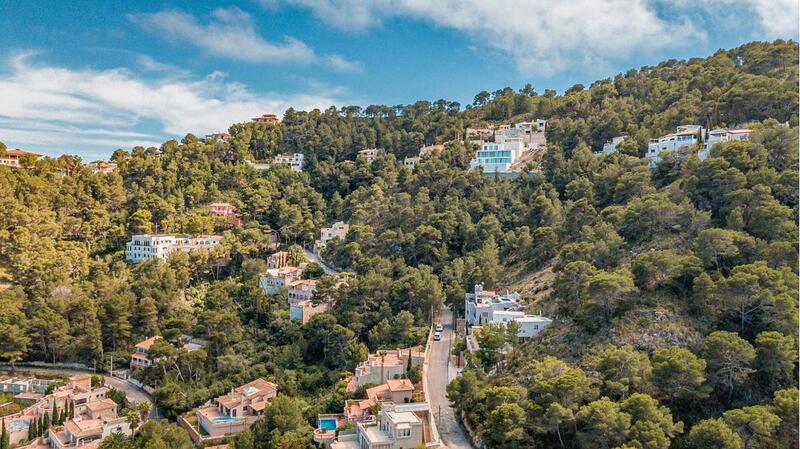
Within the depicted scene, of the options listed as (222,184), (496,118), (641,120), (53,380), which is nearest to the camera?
(53,380)

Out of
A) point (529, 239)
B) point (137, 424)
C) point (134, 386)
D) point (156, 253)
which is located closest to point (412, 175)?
point (529, 239)

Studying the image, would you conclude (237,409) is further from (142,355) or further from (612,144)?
(612,144)

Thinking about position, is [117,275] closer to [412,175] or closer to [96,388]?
[96,388]

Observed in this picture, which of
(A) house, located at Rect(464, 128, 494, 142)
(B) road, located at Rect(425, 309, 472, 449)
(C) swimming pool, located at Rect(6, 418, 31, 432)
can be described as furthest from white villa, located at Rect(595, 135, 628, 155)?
(C) swimming pool, located at Rect(6, 418, 31, 432)

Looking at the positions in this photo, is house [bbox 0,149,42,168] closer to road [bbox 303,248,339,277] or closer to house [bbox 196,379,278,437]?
road [bbox 303,248,339,277]

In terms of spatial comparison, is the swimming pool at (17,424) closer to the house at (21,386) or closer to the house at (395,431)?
the house at (21,386)

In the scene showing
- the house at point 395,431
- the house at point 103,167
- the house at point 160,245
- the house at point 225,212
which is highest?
the house at point 103,167

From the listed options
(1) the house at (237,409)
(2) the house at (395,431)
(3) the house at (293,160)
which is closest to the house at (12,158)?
(3) the house at (293,160)
